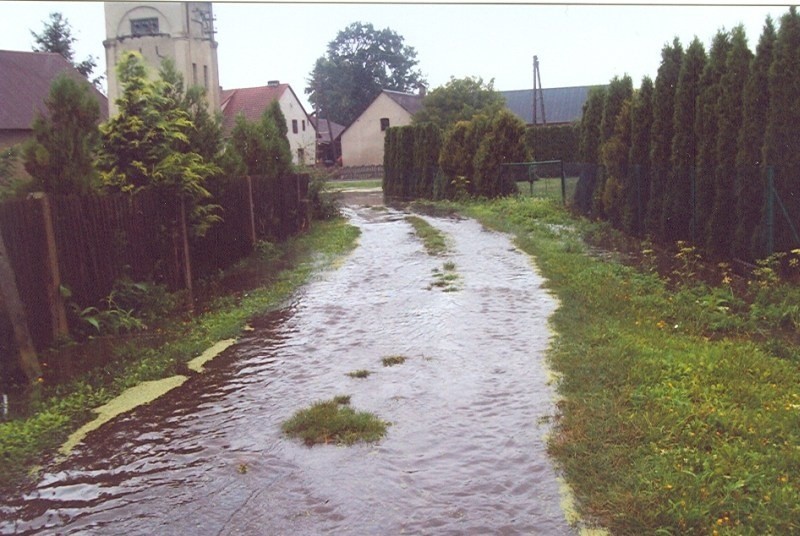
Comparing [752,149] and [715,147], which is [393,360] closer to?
[752,149]

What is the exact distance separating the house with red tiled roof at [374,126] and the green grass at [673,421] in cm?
5581

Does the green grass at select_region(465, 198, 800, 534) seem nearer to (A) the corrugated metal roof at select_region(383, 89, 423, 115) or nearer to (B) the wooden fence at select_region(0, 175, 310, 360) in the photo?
(B) the wooden fence at select_region(0, 175, 310, 360)

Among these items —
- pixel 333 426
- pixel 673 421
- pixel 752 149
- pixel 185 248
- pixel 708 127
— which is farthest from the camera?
pixel 708 127

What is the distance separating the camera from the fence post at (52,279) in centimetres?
844

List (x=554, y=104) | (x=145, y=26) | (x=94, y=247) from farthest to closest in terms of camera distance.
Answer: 1. (x=554, y=104)
2. (x=145, y=26)
3. (x=94, y=247)

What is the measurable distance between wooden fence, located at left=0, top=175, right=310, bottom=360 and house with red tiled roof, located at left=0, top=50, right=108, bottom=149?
17103 millimetres

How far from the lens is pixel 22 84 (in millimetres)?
29578

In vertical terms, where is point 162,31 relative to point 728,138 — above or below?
above

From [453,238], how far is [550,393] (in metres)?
11.4

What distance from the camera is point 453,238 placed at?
17.6 meters

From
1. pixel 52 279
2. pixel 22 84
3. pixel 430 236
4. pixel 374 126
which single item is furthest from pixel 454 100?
pixel 52 279

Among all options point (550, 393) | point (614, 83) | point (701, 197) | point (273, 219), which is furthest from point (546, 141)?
point (550, 393)

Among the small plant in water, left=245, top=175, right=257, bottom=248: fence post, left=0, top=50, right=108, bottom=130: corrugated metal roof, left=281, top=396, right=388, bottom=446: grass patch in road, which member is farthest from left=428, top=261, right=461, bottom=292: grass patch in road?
left=0, top=50, right=108, bottom=130: corrugated metal roof

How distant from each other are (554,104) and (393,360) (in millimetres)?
70644
